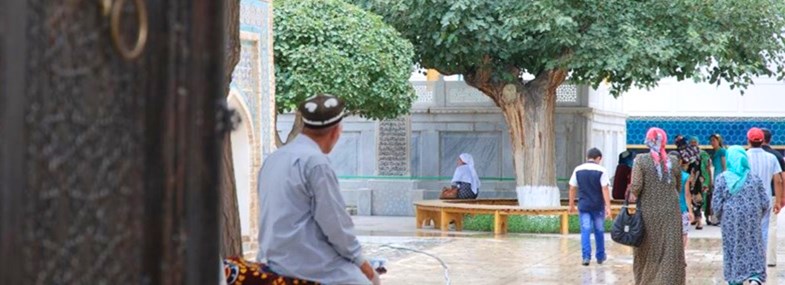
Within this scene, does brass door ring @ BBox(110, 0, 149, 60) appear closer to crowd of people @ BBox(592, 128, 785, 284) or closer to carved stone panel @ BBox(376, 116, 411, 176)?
crowd of people @ BBox(592, 128, 785, 284)

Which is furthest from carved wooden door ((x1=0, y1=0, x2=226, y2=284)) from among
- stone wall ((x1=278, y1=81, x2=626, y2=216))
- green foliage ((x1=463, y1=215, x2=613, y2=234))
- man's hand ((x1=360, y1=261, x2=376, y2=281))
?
stone wall ((x1=278, y1=81, x2=626, y2=216))

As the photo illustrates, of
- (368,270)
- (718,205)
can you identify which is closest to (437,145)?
(718,205)

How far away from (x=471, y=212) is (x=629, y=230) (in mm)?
12015

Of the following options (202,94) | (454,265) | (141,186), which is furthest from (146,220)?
(454,265)

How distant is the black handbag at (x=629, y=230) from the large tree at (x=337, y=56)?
35.2 ft

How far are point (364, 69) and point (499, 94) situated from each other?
333 centimetres

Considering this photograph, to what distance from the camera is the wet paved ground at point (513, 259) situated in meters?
15.4

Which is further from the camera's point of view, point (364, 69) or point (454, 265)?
point (364, 69)

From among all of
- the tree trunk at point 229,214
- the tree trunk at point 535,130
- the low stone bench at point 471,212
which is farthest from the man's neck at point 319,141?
the tree trunk at point 535,130

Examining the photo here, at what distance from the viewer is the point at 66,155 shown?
6.95 ft

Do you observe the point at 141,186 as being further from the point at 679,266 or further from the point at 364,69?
the point at 364,69

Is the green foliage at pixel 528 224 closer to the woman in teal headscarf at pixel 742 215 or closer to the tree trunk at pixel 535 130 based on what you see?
the tree trunk at pixel 535 130

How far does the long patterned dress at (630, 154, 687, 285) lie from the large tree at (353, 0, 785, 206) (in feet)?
35.0

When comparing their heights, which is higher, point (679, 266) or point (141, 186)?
point (141, 186)
